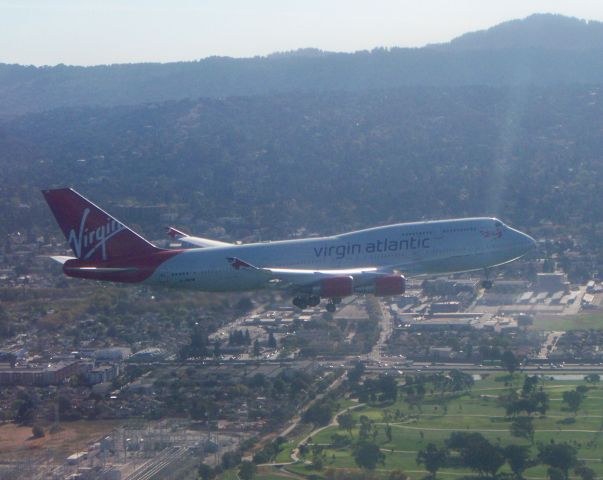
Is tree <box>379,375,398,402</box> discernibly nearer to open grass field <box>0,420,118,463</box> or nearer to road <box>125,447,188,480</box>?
road <box>125,447,188,480</box>

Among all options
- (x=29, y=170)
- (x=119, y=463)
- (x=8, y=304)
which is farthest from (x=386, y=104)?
(x=119, y=463)

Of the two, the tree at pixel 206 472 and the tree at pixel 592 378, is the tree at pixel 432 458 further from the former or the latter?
the tree at pixel 592 378

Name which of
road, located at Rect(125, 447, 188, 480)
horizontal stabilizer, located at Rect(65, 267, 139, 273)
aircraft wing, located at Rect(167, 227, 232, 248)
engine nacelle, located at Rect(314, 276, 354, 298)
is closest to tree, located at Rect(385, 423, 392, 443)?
road, located at Rect(125, 447, 188, 480)

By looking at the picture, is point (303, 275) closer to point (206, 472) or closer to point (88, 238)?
point (88, 238)

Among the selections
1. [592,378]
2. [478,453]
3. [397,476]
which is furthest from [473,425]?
[592,378]

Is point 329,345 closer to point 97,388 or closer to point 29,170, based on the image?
point 97,388

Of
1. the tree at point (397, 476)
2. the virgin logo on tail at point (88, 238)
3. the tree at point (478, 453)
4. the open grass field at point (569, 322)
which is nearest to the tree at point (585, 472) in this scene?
the tree at point (478, 453)
